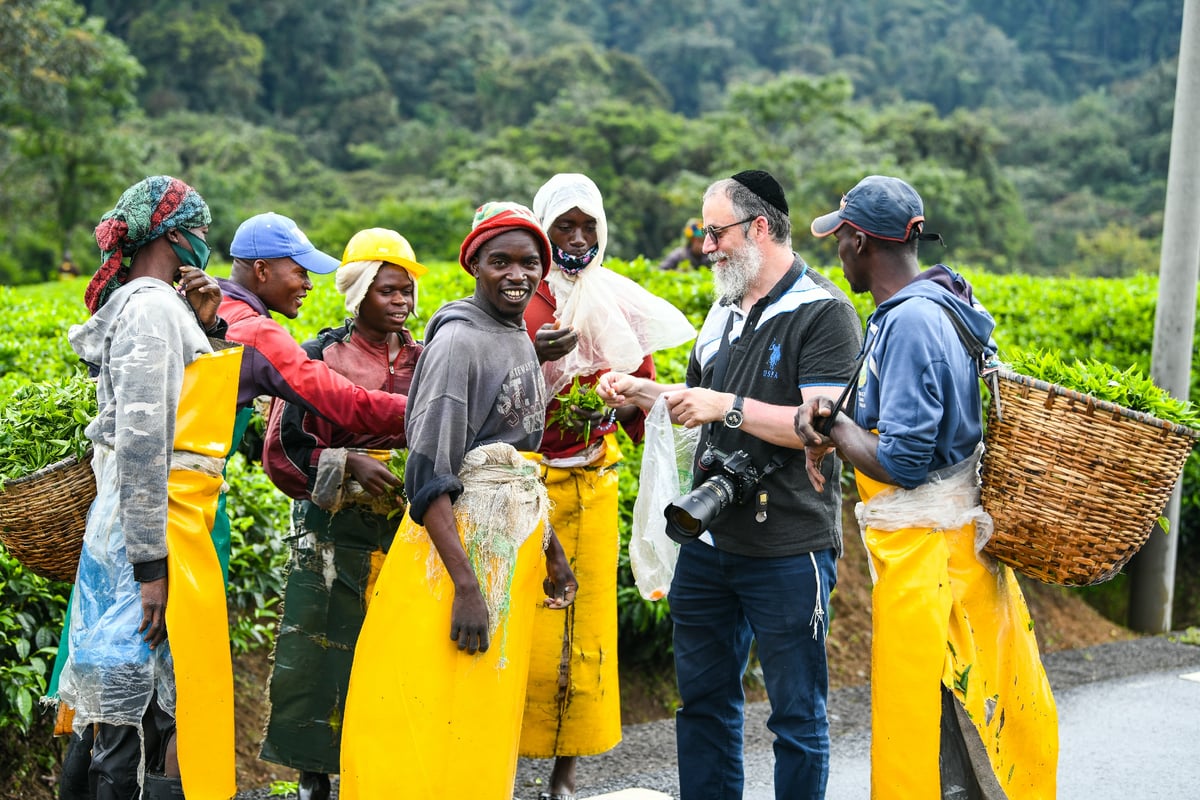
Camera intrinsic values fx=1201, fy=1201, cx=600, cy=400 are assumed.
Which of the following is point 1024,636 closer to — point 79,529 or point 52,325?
point 79,529

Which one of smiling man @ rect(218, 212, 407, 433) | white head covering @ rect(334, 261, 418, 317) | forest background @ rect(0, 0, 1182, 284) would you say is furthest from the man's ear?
forest background @ rect(0, 0, 1182, 284)

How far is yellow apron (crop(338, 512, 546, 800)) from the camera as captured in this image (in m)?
3.34

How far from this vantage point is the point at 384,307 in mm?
4242

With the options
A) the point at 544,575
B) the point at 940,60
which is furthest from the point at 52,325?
the point at 940,60

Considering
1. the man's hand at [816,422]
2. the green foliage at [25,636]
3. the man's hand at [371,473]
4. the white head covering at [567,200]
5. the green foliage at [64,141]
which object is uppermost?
the green foliage at [64,141]

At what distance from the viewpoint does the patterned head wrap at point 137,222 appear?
352 centimetres

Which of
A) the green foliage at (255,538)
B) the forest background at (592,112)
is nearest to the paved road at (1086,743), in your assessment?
the green foliage at (255,538)

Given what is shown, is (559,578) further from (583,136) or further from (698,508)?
(583,136)

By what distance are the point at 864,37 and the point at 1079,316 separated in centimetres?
6423

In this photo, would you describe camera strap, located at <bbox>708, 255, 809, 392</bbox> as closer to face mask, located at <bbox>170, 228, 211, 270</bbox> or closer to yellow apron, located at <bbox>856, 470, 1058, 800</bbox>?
yellow apron, located at <bbox>856, 470, 1058, 800</bbox>

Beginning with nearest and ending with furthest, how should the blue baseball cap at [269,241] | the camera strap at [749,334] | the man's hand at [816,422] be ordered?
the man's hand at [816,422] < the camera strap at [749,334] < the blue baseball cap at [269,241]

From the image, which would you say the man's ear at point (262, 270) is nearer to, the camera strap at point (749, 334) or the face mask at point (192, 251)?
the face mask at point (192, 251)

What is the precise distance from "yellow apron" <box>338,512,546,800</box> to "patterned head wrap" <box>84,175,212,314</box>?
1.13 meters

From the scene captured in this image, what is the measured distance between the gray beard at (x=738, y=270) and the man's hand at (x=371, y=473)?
1270 mm
